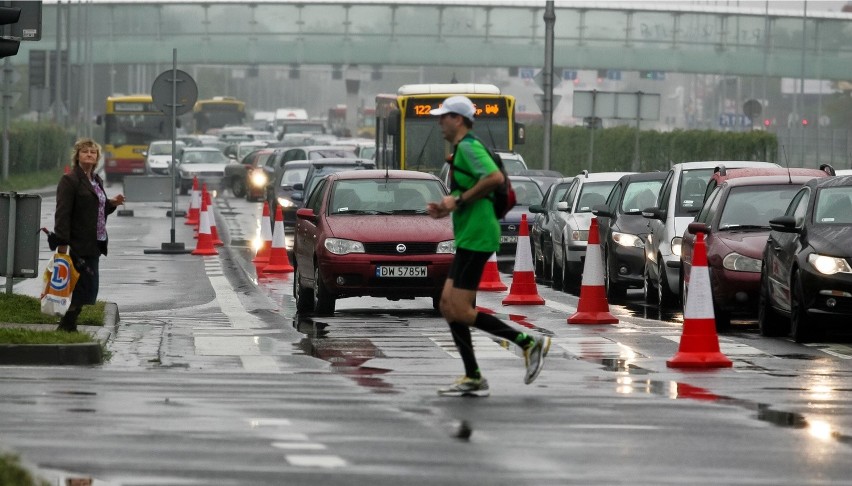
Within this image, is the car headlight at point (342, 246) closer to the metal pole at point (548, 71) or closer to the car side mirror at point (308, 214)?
the car side mirror at point (308, 214)

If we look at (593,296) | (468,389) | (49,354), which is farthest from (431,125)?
(468,389)

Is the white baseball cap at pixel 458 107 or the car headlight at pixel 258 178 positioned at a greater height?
the white baseball cap at pixel 458 107

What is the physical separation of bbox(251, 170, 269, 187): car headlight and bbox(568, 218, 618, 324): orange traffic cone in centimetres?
3757

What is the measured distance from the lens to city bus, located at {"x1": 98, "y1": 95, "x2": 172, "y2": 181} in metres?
74.1

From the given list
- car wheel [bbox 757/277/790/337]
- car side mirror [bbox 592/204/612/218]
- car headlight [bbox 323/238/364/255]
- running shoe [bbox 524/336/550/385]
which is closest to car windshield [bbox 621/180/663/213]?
car side mirror [bbox 592/204/612/218]

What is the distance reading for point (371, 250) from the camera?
19219 mm

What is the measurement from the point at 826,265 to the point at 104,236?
17.9 feet

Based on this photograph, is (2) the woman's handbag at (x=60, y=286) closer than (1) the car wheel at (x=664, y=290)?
Yes

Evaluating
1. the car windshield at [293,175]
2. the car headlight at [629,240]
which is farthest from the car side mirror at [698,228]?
the car windshield at [293,175]

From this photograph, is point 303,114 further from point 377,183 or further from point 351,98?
point 377,183

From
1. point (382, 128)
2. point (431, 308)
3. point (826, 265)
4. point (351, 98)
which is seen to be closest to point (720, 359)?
point (826, 265)

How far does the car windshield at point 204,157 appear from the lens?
64.8 meters

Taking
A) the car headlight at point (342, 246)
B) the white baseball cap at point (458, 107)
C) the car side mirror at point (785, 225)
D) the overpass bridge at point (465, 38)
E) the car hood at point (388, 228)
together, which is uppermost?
the overpass bridge at point (465, 38)

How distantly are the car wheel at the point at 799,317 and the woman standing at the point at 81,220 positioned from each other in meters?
5.30
